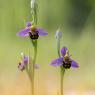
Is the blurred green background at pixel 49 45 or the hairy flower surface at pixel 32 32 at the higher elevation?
the hairy flower surface at pixel 32 32

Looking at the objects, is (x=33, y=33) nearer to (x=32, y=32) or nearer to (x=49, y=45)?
(x=32, y=32)

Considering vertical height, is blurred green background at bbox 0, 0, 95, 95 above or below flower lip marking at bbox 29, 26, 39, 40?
below

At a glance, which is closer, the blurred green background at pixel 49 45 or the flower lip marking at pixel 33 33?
the flower lip marking at pixel 33 33

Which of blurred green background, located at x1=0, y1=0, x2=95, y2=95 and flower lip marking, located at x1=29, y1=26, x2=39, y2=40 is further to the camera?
blurred green background, located at x1=0, y1=0, x2=95, y2=95

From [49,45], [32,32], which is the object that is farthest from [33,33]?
[49,45]

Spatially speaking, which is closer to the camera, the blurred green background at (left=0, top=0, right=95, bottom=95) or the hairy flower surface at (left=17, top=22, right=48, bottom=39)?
the hairy flower surface at (left=17, top=22, right=48, bottom=39)

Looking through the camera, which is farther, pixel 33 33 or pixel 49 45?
pixel 49 45

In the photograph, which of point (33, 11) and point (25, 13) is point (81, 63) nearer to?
point (25, 13)

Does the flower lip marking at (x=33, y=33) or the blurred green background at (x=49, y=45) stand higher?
the flower lip marking at (x=33, y=33)

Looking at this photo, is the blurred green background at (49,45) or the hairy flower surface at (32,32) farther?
the blurred green background at (49,45)
